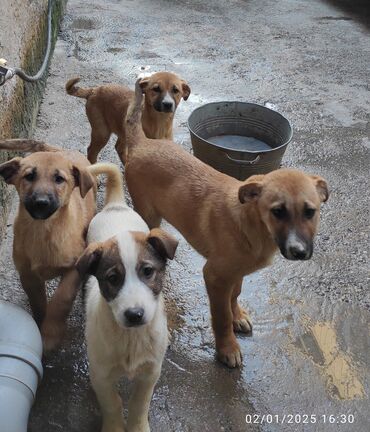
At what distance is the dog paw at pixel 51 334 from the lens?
117 inches

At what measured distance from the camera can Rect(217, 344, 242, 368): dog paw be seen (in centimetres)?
327

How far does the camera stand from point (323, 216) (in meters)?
4.75

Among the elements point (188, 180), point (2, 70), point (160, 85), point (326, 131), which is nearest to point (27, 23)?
point (160, 85)

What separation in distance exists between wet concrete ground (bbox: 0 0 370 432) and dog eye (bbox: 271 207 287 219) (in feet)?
3.61

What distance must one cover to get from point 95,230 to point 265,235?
1053 mm

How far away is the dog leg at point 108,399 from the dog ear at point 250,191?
122 cm

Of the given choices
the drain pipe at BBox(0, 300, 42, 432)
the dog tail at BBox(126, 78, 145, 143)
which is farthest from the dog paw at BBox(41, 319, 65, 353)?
the dog tail at BBox(126, 78, 145, 143)

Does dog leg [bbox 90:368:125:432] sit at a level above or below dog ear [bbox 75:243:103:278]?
below

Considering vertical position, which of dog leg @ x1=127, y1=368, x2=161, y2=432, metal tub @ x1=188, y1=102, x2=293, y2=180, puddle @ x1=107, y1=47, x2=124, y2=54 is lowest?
puddle @ x1=107, y1=47, x2=124, y2=54

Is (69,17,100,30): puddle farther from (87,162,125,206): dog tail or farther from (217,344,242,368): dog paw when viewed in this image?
(217,344,242,368): dog paw

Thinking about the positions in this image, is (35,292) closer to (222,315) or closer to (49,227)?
(49,227)

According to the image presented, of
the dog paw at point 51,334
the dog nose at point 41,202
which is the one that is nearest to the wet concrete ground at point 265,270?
the dog paw at point 51,334

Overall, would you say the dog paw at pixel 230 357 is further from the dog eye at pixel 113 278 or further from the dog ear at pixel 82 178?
the dog ear at pixel 82 178

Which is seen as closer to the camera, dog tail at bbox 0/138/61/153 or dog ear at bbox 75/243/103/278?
dog ear at bbox 75/243/103/278
